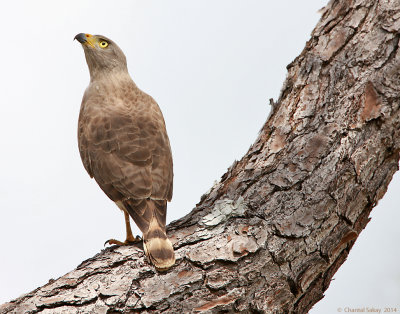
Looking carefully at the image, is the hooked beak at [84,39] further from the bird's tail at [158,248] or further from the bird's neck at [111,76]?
the bird's tail at [158,248]

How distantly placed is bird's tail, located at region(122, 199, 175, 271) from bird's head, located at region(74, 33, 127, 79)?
2.50 metres

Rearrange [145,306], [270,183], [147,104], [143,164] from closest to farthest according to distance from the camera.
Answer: [145,306] < [270,183] < [143,164] < [147,104]

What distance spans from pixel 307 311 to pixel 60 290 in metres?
2.00

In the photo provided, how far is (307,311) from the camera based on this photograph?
4246 millimetres

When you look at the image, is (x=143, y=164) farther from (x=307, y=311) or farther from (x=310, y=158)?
(x=307, y=311)

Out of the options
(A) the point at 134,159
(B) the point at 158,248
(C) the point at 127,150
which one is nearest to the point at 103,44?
(C) the point at 127,150

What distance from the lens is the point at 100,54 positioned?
6.60 m

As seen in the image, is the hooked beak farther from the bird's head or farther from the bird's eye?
the bird's eye

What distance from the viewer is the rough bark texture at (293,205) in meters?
3.80

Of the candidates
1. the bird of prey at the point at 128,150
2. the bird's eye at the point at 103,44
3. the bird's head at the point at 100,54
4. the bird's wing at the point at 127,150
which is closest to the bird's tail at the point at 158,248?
the bird of prey at the point at 128,150

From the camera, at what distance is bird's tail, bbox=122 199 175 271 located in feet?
12.6

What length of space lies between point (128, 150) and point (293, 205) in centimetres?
183

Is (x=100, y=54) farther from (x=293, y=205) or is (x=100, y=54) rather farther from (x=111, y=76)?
(x=293, y=205)

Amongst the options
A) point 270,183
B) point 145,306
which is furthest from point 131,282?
point 270,183
